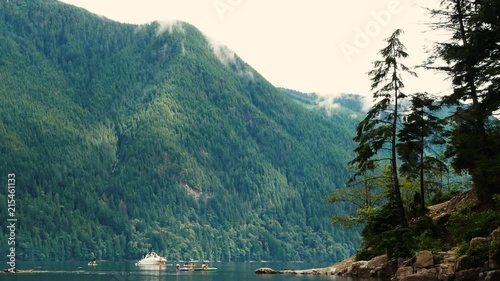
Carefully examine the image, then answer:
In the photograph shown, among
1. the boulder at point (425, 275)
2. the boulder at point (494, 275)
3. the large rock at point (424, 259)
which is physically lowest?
the boulder at point (494, 275)

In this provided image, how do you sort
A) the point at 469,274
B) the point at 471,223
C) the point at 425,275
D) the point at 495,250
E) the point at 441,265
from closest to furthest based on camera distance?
1. the point at 495,250
2. the point at 469,274
3. the point at 441,265
4. the point at 425,275
5. the point at 471,223

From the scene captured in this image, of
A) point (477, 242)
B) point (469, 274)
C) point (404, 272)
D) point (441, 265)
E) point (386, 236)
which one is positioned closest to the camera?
point (469, 274)

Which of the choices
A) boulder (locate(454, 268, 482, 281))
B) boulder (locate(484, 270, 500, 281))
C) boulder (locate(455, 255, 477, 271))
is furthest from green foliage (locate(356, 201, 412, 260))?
boulder (locate(484, 270, 500, 281))

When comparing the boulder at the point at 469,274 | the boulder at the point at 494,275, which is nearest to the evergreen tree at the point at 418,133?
the boulder at the point at 469,274

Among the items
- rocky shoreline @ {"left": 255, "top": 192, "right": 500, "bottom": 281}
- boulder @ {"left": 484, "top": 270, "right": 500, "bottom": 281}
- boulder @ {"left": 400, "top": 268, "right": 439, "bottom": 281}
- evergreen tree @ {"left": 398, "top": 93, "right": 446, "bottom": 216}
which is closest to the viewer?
boulder @ {"left": 484, "top": 270, "right": 500, "bottom": 281}

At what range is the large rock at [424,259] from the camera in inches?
2082

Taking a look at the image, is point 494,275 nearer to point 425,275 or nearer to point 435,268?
point 435,268

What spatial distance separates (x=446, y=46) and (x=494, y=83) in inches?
185

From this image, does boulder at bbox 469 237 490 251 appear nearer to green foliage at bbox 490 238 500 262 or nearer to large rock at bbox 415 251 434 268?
green foliage at bbox 490 238 500 262

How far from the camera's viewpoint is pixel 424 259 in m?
53.5

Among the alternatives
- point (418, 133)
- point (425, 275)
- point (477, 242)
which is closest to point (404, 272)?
point (425, 275)

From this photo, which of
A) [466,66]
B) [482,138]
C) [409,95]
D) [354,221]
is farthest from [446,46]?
[354,221]

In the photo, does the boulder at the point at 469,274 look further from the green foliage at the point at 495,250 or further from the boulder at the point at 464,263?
the green foliage at the point at 495,250

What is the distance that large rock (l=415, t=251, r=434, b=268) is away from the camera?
173ft
